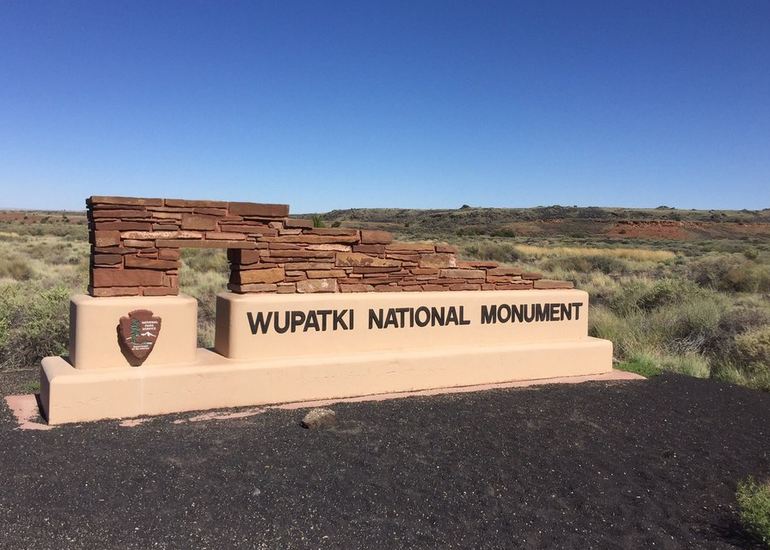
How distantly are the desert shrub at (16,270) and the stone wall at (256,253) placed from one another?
14641 mm

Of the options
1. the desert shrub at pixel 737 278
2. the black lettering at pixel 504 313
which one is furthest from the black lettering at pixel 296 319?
the desert shrub at pixel 737 278

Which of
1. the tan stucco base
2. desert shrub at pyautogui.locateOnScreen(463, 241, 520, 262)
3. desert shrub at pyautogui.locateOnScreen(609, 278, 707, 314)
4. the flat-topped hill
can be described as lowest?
the tan stucco base

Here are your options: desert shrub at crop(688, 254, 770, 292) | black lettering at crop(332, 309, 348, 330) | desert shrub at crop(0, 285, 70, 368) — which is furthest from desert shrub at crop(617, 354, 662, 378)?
desert shrub at crop(688, 254, 770, 292)

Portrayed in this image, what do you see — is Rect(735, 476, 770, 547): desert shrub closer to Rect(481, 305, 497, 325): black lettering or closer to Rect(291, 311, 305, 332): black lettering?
Rect(481, 305, 497, 325): black lettering

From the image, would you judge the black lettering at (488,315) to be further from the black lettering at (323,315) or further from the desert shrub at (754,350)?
the desert shrub at (754,350)

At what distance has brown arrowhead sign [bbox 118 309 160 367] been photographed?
6.29 meters

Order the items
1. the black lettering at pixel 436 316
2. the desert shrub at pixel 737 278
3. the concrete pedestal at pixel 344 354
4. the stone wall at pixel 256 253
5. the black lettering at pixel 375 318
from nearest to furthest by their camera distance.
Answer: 1. the concrete pedestal at pixel 344 354
2. the stone wall at pixel 256 253
3. the black lettering at pixel 375 318
4. the black lettering at pixel 436 316
5. the desert shrub at pixel 737 278

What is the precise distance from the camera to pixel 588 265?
2692 centimetres

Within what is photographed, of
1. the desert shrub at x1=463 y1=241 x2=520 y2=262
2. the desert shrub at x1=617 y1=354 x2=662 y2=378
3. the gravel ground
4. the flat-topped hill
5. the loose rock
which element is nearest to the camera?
the gravel ground

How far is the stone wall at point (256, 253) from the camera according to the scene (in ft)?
21.2

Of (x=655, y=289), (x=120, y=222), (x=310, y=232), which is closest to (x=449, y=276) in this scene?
(x=310, y=232)

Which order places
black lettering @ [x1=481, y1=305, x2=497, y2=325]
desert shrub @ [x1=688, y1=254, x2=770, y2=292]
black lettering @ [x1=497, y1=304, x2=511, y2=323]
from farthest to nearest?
desert shrub @ [x1=688, y1=254, x2=770, y2=292], black lettering @ [x1=497, y1=304, x2=511, y2=323], black lettering @ [x1=481, y1=305, x2=497, y2=325]

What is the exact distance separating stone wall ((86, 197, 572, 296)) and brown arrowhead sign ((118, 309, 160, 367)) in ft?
1.05

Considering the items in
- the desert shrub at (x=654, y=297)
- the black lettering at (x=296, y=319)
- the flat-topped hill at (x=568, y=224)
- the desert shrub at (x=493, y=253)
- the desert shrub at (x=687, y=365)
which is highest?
the flat-topped hill at (x=568, y=224)
